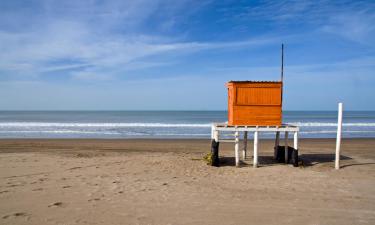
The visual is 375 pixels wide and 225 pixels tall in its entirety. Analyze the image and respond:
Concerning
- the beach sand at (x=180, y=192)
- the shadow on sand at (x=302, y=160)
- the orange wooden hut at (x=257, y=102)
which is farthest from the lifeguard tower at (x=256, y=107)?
the beach sand at (x=180, y=192)

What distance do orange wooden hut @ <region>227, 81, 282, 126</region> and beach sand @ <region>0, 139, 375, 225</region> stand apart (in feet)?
6.00

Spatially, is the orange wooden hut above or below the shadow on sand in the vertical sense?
above

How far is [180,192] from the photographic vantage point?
901 cm

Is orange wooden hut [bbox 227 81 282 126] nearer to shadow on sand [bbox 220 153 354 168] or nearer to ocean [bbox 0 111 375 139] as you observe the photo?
shadow on sand [bbox 220 153 354 168]

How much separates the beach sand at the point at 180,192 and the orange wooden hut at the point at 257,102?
183 cm

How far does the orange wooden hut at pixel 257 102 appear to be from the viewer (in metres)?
13.0

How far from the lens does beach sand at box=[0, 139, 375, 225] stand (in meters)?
7.02

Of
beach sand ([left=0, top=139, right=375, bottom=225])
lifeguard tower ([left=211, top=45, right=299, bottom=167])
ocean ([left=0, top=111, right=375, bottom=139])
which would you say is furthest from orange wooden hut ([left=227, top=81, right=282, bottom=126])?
ocean ([left=0, top=111, right=375, bottom=139])

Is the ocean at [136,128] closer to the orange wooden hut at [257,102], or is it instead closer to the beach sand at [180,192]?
the orange wooden hut at [257,102]

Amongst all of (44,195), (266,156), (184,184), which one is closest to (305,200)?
(184,184)

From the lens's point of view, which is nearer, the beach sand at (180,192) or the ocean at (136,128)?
the beach sand at (180,192)

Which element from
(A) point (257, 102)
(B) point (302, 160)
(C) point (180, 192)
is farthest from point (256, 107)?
(C) point (180, 192)

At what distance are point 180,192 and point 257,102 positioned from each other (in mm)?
5534

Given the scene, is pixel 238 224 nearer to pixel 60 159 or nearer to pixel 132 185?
pixel 132 185
